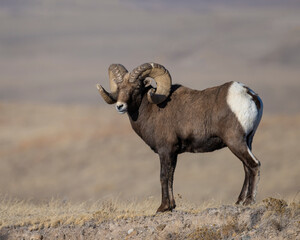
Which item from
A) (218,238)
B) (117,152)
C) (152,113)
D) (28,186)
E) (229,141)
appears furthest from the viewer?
(117,152)

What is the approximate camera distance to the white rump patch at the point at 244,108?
14422 millimetres

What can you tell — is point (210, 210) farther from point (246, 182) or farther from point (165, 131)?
point (165, 131)

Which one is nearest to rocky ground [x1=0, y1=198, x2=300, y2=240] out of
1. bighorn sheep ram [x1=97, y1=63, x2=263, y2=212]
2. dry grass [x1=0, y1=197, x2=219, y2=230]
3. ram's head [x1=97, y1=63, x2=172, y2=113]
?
dry grass [x1=0, y1=197, x2=219, y2=230]

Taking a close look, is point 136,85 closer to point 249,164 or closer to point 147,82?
point 147,82

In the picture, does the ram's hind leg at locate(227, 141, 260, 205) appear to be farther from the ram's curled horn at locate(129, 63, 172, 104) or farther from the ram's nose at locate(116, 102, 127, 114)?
the ram's nose at locate(116, 102, 127, 114)

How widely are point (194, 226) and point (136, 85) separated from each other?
11.5 ft

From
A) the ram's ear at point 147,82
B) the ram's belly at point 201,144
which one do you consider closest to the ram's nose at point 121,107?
the ram's ear at point 147,82

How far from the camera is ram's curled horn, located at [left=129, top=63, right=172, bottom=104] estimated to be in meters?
15.4

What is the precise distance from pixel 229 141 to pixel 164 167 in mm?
1622

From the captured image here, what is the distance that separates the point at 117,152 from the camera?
206 ft

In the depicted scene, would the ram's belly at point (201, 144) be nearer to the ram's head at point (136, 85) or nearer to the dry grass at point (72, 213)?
the ram's head at point (136, 85)

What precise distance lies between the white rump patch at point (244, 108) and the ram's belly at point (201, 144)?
77cm

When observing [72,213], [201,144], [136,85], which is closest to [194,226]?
[201,144]

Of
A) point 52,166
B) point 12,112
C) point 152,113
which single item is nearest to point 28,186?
point 52,166
